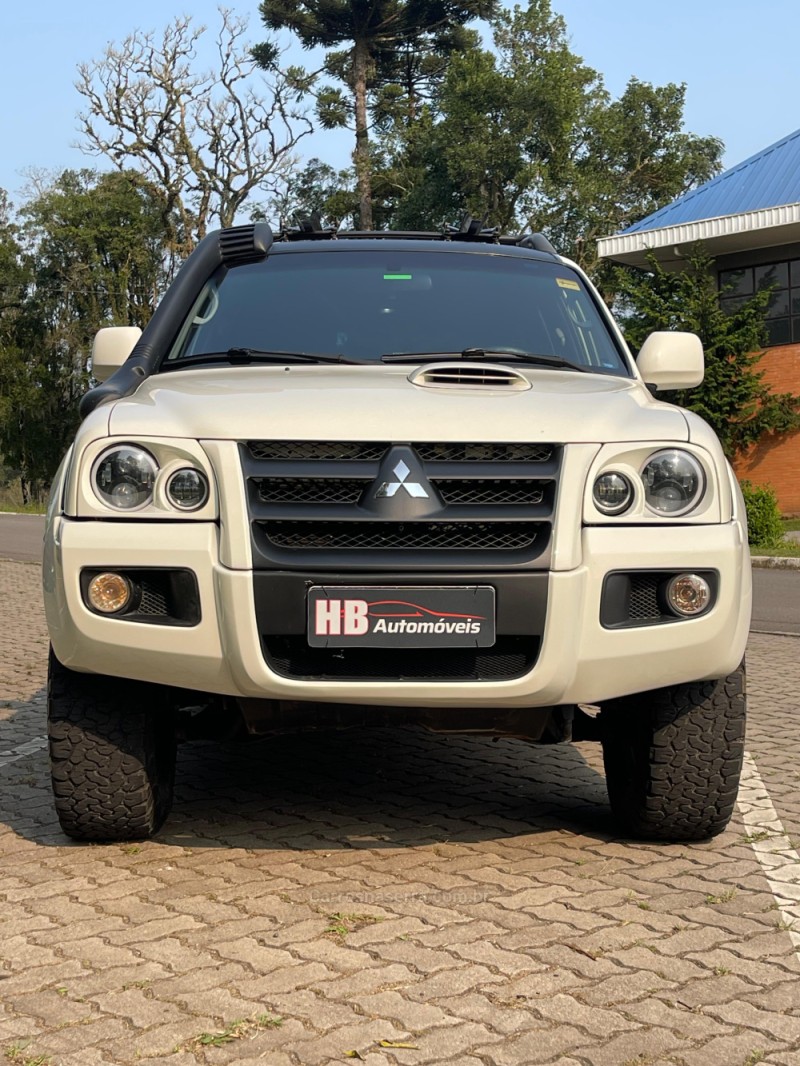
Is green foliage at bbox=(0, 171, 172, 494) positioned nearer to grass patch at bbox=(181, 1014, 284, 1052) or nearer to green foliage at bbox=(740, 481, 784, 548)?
green foliage at bbox=(740, 481, 784, 548)

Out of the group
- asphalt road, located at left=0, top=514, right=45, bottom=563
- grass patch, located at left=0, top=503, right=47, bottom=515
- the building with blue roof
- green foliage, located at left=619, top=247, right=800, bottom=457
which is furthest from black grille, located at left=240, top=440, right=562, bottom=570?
grass patch, located at left=0, top=503, right=47, bottom=515

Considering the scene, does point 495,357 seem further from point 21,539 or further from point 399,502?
point 21,539

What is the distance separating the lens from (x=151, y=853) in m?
4.26

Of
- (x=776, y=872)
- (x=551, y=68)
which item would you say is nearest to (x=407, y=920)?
(x=776, y=872)

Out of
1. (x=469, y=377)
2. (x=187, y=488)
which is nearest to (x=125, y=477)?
(x=187, y=488)

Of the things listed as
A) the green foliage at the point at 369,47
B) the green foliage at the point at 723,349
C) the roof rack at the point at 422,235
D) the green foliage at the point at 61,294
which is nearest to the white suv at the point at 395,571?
the roof rack at the point at 422,235

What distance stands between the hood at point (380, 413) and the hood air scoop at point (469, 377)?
4cm

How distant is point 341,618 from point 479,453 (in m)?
0.60

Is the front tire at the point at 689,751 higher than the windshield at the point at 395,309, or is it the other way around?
the windshield at the point at 395,309

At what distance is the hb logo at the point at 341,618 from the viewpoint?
371cm

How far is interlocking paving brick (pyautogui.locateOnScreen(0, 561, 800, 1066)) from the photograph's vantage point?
2.83m

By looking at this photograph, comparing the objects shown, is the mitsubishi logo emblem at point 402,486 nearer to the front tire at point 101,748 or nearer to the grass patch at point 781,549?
the front tire at point 101,748

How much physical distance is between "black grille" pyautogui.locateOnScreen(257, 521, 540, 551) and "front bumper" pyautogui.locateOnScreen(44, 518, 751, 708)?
124mm

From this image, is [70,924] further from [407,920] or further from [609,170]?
[609,170]
